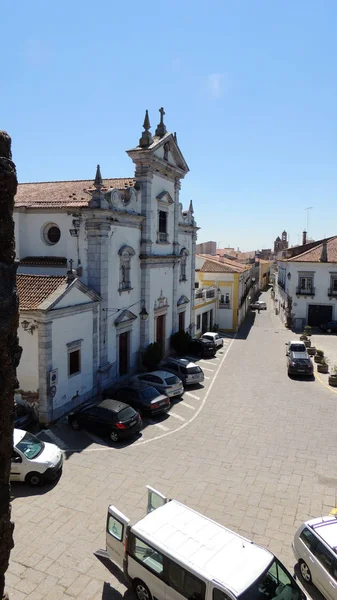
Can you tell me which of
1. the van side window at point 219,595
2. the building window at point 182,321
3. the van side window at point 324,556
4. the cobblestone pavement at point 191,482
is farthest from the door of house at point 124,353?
A: the van side window at point 219,595

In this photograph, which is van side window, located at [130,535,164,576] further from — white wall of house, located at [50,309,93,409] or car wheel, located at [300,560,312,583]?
white wall of house, located at [50,309,93,409]

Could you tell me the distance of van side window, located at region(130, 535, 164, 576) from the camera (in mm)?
7895

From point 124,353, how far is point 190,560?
15.8 m

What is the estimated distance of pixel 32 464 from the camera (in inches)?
482

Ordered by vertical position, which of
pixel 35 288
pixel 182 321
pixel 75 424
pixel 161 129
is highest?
pixel 161 129

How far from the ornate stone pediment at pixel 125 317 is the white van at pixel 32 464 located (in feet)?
30.1

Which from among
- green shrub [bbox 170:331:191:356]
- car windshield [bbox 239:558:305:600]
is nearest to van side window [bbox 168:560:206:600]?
car windshield [bbox 239:558:305:600]

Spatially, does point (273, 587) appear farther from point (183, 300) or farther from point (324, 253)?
point (324, 253)

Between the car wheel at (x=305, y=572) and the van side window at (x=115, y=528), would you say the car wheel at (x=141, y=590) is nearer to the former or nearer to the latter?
the van side window at (x=115, y=528)

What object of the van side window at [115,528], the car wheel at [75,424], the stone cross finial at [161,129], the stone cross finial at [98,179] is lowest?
the car wheel at [75,424]

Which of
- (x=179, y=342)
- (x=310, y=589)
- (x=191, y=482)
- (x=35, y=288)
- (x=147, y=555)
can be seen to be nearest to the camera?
(x=147, y=555)

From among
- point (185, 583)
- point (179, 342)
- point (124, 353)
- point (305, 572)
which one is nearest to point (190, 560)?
point (185, 583)

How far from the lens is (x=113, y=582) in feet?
29.4

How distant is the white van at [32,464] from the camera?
40.2 ft
